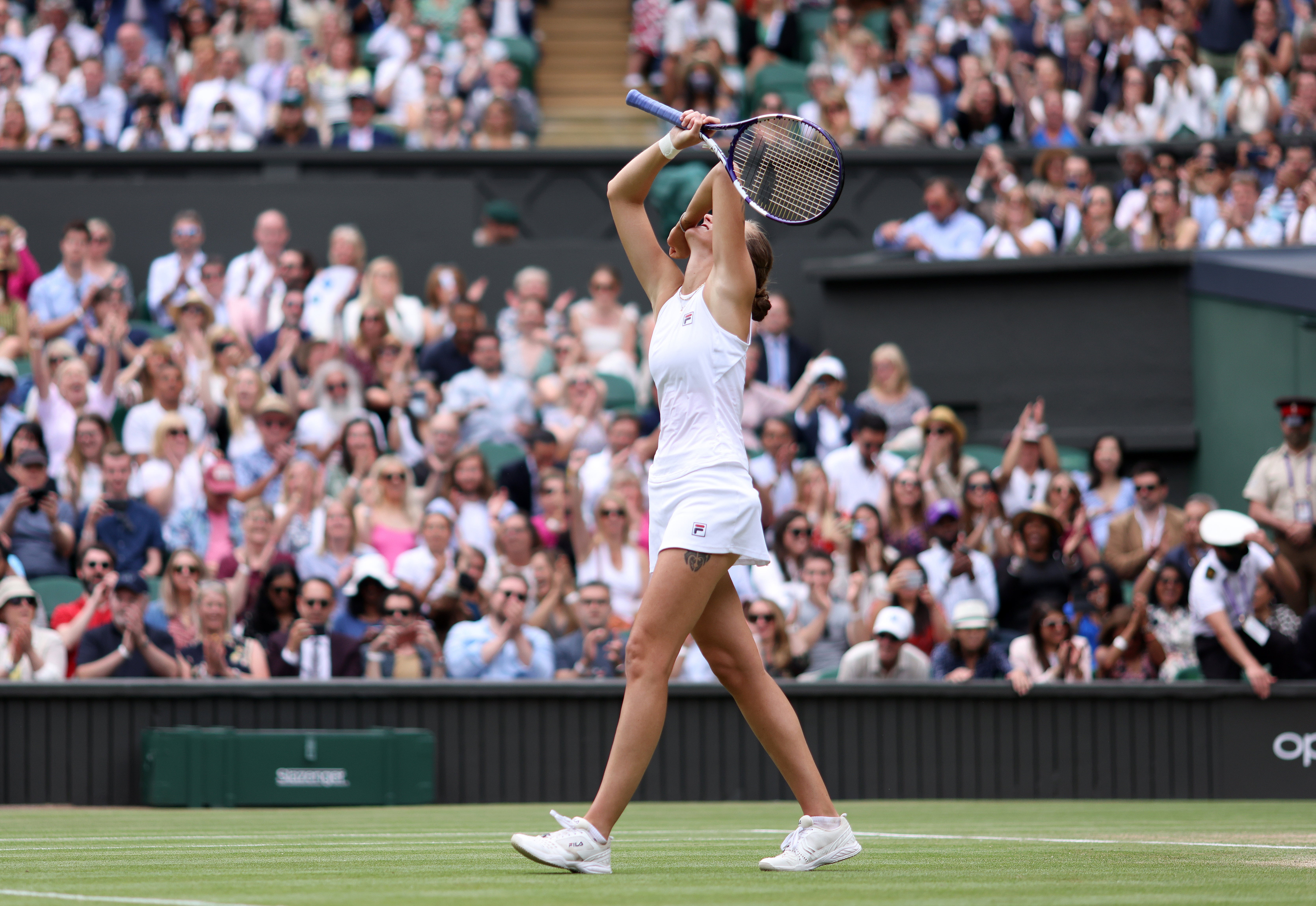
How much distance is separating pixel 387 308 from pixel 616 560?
3.25 metres

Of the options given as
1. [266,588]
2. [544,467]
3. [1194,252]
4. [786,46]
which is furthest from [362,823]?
[786,46]

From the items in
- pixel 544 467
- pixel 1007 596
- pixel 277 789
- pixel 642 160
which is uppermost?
pixel 642 160

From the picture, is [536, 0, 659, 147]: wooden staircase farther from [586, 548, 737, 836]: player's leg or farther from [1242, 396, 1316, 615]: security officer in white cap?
[586, 548, 737, 836]: player's leg

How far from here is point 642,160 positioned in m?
5.64

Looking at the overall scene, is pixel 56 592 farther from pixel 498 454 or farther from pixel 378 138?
pixel 378 138

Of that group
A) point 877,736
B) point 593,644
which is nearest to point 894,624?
point 877,736

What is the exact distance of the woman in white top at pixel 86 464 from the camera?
39.3 feet

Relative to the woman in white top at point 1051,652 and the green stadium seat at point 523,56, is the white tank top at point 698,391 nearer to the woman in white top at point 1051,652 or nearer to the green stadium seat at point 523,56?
the woman in white top at point 1051,652

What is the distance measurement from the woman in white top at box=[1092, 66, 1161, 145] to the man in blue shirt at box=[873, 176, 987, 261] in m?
1.74

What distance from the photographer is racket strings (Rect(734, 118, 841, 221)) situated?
579cm

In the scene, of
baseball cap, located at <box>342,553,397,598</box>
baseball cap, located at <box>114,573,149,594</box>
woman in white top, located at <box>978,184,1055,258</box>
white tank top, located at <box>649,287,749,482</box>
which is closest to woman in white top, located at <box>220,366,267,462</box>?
baseball cap, located at <box>114,573,149,594</box>

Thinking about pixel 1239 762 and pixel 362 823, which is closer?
pixel 362 823

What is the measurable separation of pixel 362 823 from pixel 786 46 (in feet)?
39.3

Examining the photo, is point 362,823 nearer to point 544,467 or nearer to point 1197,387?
point 544,467
